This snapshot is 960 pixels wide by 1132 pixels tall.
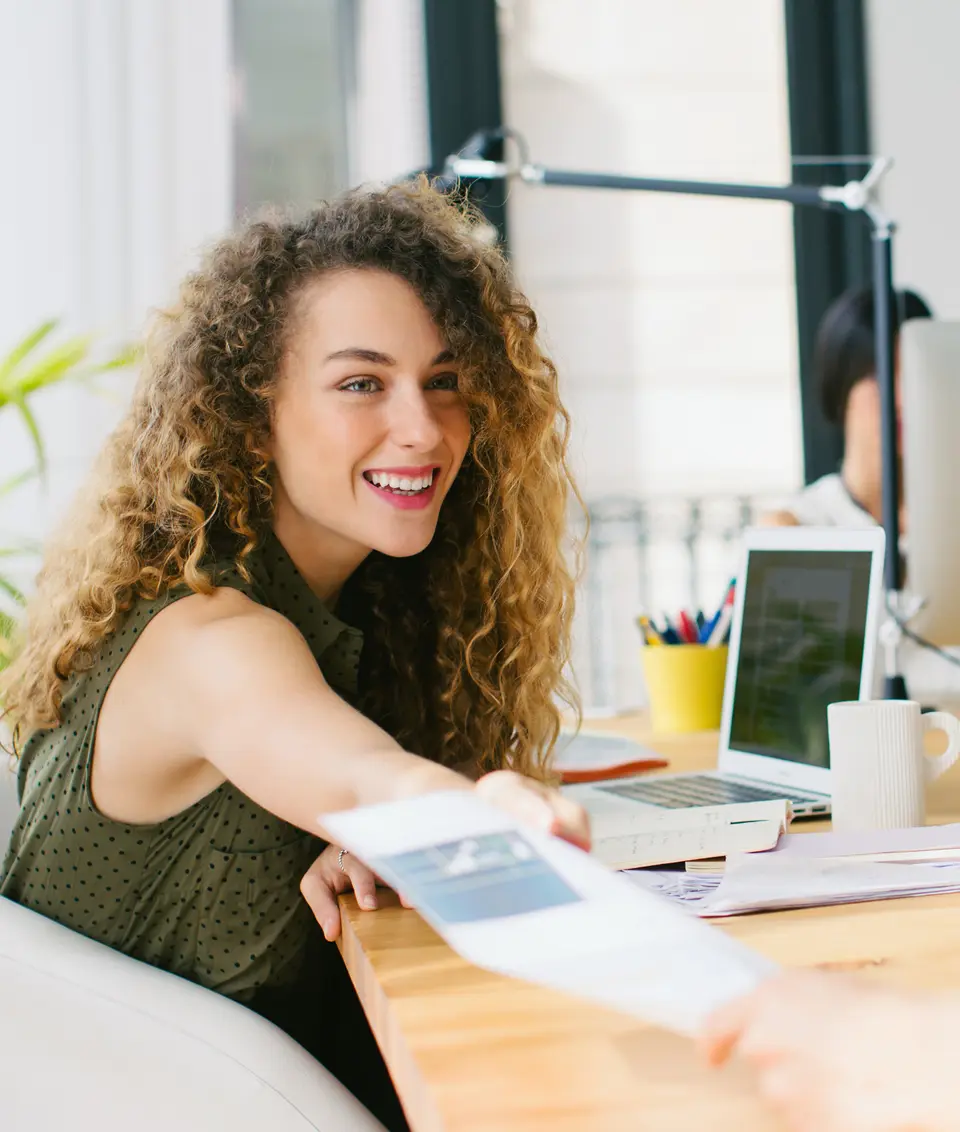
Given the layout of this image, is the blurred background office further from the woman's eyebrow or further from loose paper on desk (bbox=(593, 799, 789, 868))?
loose paper on desk (bbox=(593, 799, 789, 868))

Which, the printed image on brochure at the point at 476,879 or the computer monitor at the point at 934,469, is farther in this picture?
the computer monitor at the point at 934,469

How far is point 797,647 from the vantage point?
1.23 meters

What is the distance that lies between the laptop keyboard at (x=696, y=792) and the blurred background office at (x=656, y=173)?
2.01 metres

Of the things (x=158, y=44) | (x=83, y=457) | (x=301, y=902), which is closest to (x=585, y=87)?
(x=158, y=44)

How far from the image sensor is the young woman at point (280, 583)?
0.96 metres

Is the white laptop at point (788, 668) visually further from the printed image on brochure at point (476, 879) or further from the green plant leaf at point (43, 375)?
the green plant leaf at point (43, 375)

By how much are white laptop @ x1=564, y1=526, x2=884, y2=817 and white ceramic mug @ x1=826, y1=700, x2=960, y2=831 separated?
0.10 meters

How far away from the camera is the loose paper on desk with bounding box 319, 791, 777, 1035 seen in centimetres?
48

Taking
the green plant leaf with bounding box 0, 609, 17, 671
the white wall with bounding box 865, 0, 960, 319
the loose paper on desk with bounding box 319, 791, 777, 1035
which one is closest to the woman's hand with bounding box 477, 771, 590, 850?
the loose paper on desk with bounding box 319, 791, 777, 1035

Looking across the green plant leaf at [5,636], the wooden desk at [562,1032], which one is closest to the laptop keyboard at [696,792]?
the wooden desk at [562,1032]

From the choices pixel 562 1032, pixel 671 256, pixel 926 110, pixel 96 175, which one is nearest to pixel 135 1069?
pixel 562 1032

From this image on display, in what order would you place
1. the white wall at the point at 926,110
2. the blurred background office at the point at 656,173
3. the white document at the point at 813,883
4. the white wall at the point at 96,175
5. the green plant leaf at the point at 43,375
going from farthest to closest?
the white wall at the point at 926,110 → the blurred background office at the point at 656,173 → the white wall at the point at 96,175 → the green plant leaf at the point at 43,375 → the white document at the point at 813,883

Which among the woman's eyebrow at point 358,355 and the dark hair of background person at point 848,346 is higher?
the dark hair of background person at point 848,346

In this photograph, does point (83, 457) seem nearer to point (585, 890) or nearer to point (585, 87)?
point (585, 87)
